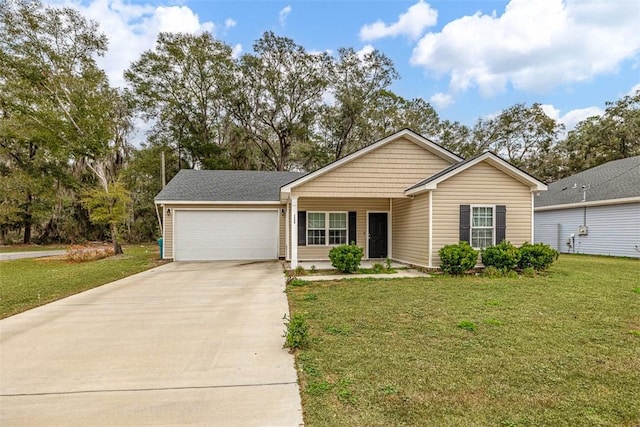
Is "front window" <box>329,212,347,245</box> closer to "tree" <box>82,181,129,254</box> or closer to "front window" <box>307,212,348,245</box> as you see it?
"front window" <box>307,212,348,245</box>

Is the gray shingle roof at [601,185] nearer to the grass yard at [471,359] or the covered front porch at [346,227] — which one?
the covered front porch at [346,227]

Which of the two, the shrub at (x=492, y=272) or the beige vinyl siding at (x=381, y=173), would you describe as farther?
the beige vinyl siding at (x=381, y=173)

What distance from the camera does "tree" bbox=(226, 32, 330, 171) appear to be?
27.0 meters

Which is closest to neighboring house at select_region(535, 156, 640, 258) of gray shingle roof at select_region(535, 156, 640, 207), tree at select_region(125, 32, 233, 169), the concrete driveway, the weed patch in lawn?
gray shingle roof at select_region(535, 156, 640, 207)

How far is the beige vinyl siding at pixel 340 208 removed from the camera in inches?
511

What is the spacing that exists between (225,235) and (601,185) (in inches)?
666

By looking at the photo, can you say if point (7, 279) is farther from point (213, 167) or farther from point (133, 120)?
point (133, 120)

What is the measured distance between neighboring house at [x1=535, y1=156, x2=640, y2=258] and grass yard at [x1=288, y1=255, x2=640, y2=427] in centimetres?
925

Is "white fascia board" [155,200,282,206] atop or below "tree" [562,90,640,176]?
→ below

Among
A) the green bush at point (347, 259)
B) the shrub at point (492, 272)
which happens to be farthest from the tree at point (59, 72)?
the shrub at point (492, 272)

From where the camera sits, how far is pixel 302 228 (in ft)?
42.3

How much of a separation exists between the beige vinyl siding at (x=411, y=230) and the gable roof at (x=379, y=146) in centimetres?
181

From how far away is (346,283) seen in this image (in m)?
8.50

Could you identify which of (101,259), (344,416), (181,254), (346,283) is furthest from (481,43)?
(101,259)
